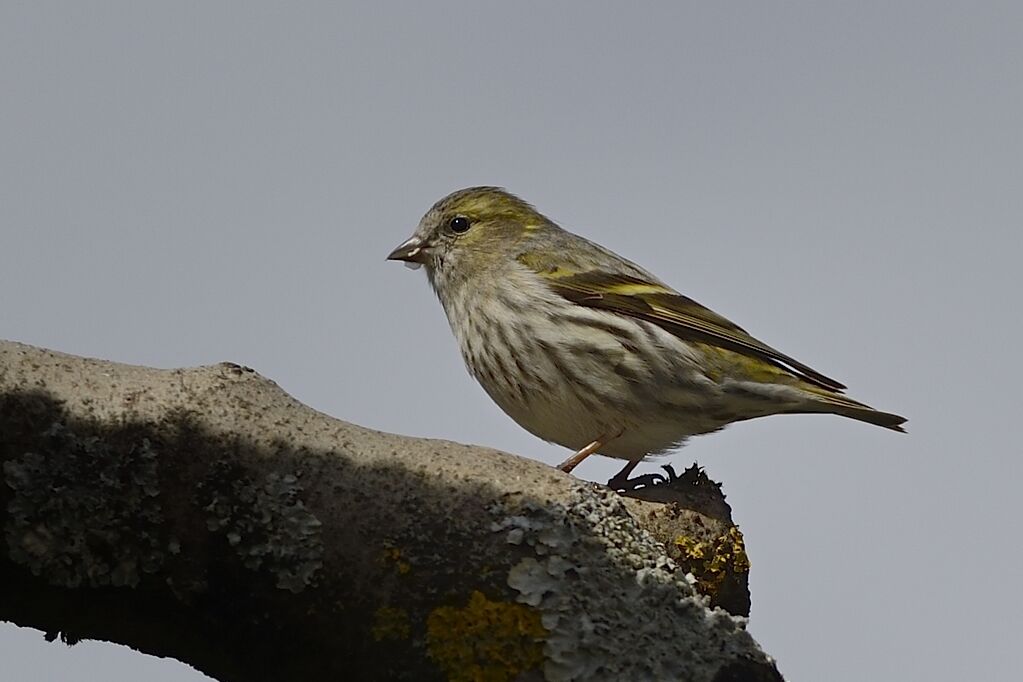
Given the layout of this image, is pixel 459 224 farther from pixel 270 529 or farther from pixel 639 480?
pixel 270 529

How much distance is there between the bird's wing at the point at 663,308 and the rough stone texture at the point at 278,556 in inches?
136

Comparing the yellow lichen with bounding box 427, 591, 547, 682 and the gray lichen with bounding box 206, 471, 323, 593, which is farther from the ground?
the gray lichen with bounding box 206, 471, 323, 593

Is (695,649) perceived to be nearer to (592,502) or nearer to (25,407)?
(592,502)

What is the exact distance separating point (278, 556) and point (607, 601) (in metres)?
0.73

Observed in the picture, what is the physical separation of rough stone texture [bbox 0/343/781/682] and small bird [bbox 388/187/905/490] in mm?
2632

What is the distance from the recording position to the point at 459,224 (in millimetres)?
7488

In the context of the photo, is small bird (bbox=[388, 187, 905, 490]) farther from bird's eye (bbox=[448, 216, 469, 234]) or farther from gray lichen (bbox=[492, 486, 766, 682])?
gray lichen (bbox=[492, 486, 766, 682])

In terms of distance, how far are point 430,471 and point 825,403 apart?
3501mm

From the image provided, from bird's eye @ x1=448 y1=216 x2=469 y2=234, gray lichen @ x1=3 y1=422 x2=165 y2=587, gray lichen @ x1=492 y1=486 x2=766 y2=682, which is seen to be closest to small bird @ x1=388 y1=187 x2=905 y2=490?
bird's eye @ x1=448 y1=216 x2=469 y2=234

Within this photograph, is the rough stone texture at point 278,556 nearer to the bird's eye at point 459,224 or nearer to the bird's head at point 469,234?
the bird's head at point 469,234

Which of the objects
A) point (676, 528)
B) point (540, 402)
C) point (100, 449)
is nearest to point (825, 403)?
point (540, 402)

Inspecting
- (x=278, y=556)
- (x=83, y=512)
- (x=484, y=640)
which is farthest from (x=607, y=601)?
(x=83, y=512)

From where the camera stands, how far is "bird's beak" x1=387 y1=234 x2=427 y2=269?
24.3 feet

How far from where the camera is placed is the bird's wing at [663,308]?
20.7 feet
